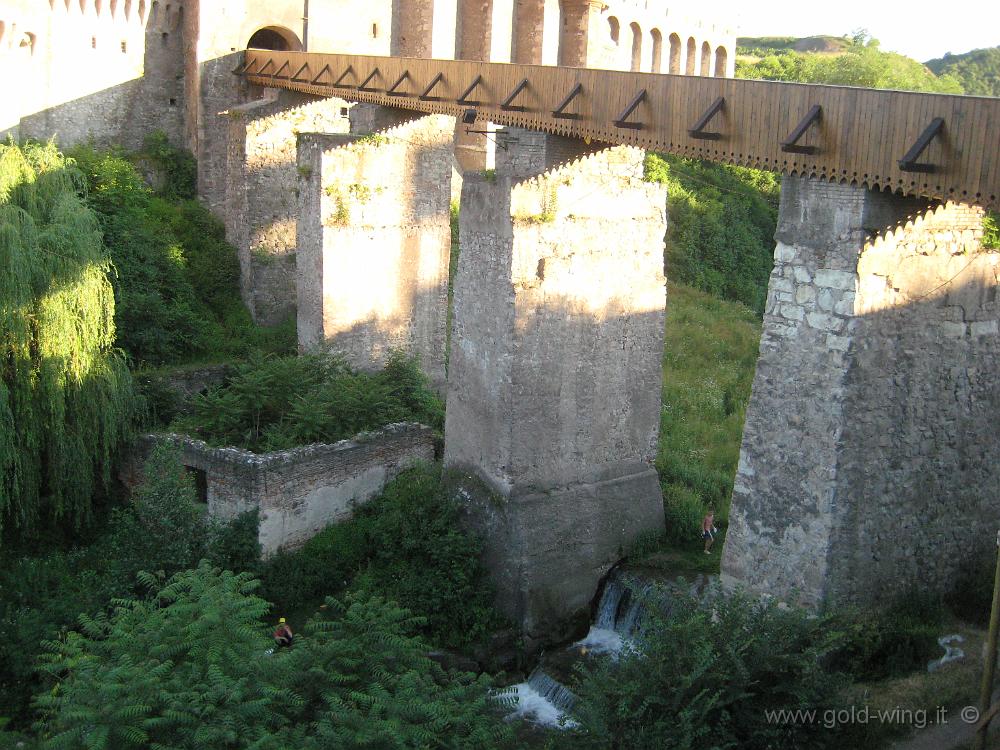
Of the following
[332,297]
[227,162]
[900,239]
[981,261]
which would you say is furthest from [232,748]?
[227,162]

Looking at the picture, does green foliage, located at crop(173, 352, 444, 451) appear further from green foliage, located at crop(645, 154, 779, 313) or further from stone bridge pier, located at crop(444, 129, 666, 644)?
green foliage, located at crop(645, 154, 779, 313)

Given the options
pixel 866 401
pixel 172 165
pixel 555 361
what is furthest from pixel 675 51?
pixel 866 401

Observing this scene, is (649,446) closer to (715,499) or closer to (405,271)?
(715,499)

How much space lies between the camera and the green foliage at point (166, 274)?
17375 millimetres

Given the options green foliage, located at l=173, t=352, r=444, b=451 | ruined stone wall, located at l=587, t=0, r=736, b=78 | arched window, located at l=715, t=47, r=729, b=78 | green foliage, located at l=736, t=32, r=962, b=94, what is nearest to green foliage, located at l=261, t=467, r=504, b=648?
green foliage, located at l=173, t=352, r=444, b=451

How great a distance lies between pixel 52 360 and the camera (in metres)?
13.3

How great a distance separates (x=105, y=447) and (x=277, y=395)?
260cm

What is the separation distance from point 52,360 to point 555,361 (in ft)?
20.5

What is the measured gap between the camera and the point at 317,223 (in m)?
16.4

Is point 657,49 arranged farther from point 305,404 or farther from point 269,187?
point 305,404

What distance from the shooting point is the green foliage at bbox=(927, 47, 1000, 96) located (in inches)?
1967

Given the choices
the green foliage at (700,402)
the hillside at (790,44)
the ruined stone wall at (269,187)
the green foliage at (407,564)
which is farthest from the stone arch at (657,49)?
the green foliage at (407,564)

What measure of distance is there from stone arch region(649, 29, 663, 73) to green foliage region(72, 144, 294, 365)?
651 inches

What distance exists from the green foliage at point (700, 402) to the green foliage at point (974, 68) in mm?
31512
